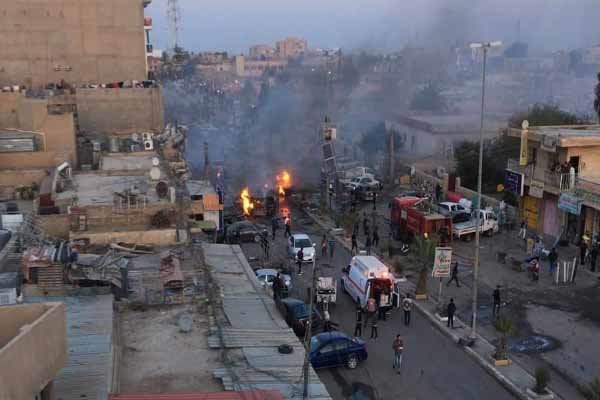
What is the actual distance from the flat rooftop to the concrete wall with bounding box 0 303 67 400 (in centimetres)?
1134

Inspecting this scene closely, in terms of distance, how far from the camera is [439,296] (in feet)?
66.5

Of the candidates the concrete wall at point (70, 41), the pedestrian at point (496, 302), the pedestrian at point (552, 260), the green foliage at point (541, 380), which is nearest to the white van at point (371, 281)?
the pedestrian at point (496, 302)

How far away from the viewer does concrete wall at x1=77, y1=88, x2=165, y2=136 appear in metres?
35.2

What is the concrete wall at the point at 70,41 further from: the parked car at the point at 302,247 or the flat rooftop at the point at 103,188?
the parked car at the point at 302,247

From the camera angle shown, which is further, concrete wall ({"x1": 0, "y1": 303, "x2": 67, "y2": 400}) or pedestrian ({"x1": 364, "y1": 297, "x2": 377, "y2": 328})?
pedestrian ({"x1": 364, "y1": 297, "x2": 377, "y2": 328})

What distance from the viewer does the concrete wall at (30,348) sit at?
6.80m

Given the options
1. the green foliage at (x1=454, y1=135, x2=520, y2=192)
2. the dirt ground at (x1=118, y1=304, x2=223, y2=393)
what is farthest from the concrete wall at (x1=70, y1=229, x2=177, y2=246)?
the green foliage at (x1=454, y1=135, x2=520, y2=192)

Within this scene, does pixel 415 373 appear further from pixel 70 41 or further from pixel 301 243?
pixel 70 41

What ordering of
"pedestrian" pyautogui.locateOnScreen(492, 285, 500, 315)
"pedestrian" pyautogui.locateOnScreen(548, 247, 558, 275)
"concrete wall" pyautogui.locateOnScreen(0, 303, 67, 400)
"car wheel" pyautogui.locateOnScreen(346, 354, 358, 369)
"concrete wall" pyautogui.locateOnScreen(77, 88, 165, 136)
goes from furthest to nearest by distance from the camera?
1. "concrete wall" pyautogui.locateOnScreen(77, 88, 165, 136)
2. "pedestrian" pyautogui.locateOnScreen(548, 247, 558, 275)
3. "pedestrian" pyautogui.locateOnScreen(492, 285, 500, 315)
4. "car wheel" pyautogui.locateOnScreen(346, 354, 358, 369)
5. "concrete wall" pyautogui.locateOnScreen(0, 303, 67, 400)

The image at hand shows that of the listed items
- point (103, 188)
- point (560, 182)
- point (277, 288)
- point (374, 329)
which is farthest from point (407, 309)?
point (560, 182)

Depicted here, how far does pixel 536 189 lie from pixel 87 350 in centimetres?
2185

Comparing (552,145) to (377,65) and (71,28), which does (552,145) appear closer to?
(71,28)

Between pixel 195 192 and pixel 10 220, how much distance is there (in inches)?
340

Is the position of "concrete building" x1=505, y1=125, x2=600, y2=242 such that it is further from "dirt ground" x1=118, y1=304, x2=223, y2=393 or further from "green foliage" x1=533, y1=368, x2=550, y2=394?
"dirt ground" x1=118, y1=304, x2=223, y2=393
